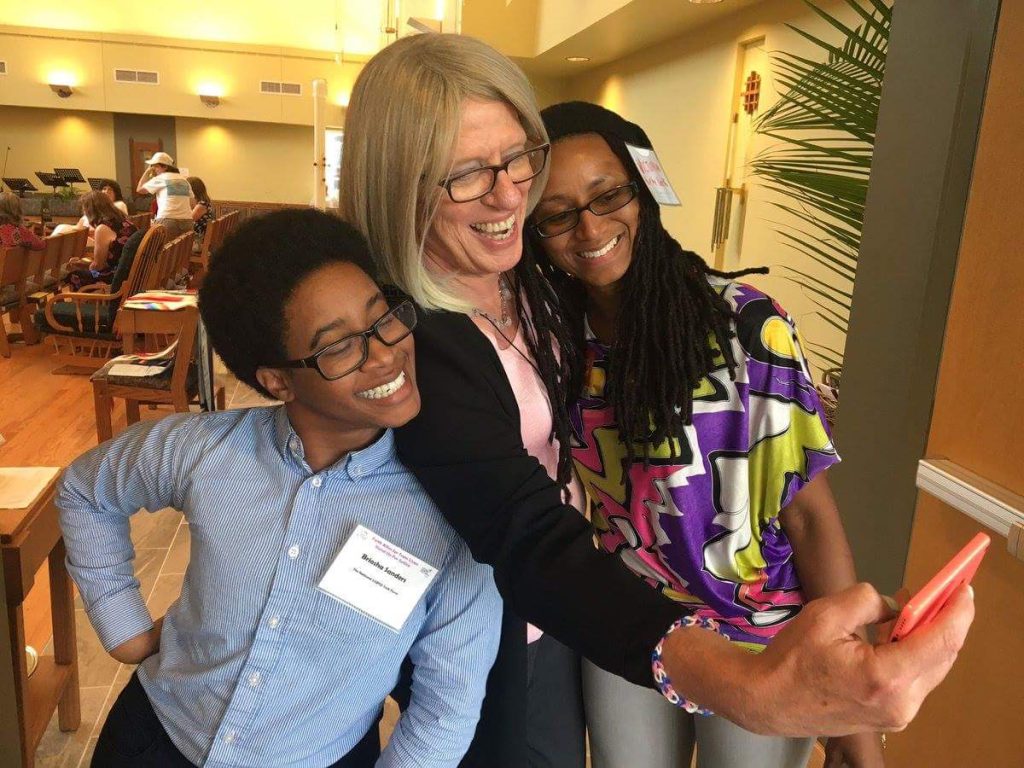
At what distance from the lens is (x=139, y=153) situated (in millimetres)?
14125

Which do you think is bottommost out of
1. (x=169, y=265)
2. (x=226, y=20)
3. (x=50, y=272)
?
(x=50, y=272)

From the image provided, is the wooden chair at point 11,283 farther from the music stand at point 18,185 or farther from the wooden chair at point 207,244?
the music stand at point 18,185

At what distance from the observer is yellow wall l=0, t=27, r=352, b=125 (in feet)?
43.1

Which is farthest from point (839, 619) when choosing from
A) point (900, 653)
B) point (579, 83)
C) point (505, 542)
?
point (579, 83)

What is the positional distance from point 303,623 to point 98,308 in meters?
5.78

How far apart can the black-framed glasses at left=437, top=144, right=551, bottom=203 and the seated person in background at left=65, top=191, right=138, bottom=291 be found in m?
6.71

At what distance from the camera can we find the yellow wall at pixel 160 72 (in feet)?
43.1

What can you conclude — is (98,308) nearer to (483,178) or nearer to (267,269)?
(267,269)

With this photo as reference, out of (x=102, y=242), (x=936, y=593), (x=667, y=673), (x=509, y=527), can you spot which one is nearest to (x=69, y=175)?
(x=102, y=242)

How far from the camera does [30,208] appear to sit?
13.0 metres

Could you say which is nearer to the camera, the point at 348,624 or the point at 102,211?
the point at 348,624

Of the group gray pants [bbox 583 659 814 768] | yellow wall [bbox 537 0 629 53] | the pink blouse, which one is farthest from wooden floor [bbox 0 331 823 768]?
yellow wall [bbox 537 0 629 53]

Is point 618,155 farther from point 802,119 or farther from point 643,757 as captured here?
point 802,119

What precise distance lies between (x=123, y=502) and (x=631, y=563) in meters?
0.82
